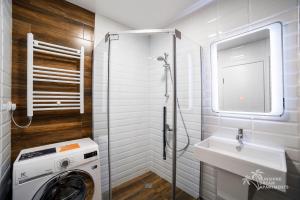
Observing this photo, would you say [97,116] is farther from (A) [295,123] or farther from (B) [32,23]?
(A) [295,123]

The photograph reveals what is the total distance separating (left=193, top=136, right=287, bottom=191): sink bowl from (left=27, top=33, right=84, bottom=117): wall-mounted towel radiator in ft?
4.71

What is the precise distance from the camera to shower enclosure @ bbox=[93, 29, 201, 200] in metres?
1.48

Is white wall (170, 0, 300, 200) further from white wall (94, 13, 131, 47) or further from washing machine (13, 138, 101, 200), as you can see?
washing machine (13, 138, 101, 200)

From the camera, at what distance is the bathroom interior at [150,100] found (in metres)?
1.08

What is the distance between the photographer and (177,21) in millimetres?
1921

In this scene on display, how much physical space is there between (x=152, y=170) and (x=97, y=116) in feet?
3.29

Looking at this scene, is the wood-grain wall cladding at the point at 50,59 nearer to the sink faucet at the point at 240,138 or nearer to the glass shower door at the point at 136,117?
the glass shower door at the point at 136,117

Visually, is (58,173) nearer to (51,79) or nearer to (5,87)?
(5,87)

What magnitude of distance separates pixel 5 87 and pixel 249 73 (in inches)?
86.1

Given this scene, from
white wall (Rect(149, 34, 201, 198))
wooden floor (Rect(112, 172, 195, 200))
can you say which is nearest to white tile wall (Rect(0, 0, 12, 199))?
wooden floor (Rect(112, 172, 195, 200))

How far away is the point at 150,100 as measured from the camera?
1630 millimetres

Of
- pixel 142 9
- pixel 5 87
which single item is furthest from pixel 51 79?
pixel 142 9

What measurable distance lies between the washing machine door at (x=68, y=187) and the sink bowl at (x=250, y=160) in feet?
3.59

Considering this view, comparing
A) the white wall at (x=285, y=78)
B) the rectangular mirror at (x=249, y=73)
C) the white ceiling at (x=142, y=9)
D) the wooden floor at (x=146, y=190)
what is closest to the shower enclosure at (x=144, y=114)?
the wooden floor at (x=146, y=190)
